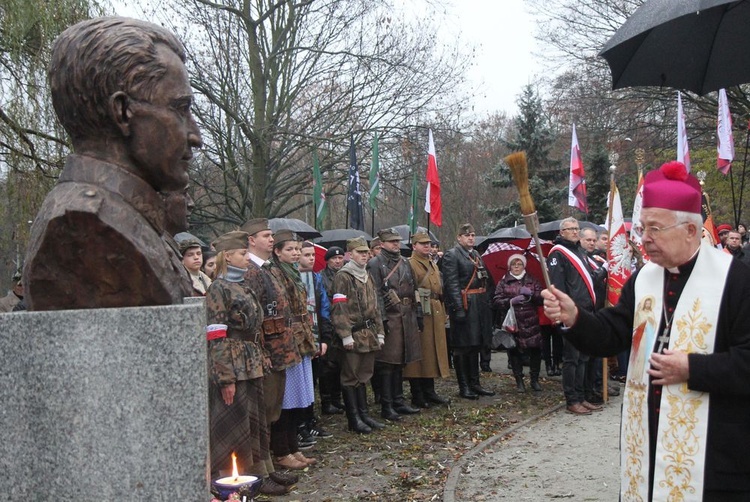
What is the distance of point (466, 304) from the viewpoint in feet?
32.3

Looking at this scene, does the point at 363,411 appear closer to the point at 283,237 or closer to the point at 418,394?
the point at 418,394

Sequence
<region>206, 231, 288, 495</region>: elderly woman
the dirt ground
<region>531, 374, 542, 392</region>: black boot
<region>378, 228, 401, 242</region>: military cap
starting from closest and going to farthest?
<region>206, 231, 288, 495</region>: elderly woman
the dirt ground
<region>378, 228, 401, 242</region>: military cap
<region>531, 374, 542, 392</region>: black boot

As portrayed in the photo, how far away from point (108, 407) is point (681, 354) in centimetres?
225

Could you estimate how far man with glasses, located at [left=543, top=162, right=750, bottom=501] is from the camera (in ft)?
10.1

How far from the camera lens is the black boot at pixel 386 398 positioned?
8.82 metres

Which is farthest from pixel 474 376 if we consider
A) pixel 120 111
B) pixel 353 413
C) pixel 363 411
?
pixel 120 111

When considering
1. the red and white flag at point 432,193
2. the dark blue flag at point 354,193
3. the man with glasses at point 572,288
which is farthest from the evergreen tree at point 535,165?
the man with glasses at point 572,288

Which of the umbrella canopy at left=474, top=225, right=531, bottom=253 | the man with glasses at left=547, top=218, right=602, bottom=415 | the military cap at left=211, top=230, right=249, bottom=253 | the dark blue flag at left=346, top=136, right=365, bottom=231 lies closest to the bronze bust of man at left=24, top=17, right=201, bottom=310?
the military cap at left=211, top=230, right=249, bottom=253

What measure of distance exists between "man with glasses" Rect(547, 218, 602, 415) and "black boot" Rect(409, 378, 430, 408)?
69.0 inches

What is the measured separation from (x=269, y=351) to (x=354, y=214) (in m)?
8.01

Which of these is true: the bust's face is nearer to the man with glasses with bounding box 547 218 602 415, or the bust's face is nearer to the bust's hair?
the bust's hair

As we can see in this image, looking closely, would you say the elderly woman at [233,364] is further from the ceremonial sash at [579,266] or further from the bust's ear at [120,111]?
the ceremonial sash at [579,266]

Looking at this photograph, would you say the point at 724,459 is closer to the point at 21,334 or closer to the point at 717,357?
the point at 717,357

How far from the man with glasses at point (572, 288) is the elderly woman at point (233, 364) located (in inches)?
174
